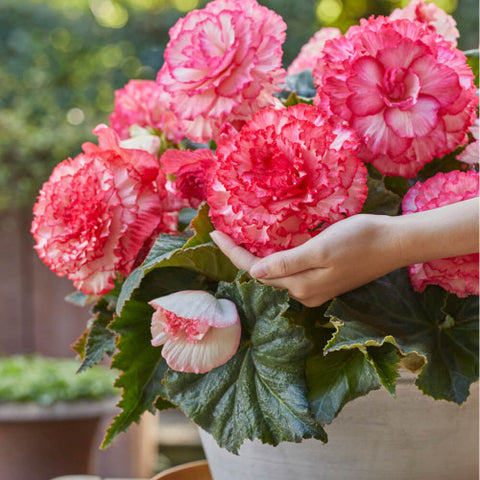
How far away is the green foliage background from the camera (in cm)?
296

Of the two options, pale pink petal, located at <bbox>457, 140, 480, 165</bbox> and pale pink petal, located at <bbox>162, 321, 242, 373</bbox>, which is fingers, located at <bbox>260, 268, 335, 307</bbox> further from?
pale pink petal, located at <bbox>457, 140, 480, 165</bbox>

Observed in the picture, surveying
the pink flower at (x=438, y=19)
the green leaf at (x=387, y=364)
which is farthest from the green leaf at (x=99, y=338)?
the pink flower at (x=438, y=19)

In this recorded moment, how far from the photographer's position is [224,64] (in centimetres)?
45

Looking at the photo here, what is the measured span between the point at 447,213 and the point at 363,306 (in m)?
0.09

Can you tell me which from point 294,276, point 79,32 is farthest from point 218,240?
point 79,32

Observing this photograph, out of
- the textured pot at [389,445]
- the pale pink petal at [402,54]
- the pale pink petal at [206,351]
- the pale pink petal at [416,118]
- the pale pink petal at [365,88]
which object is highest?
the pale pink petal at [402,54]

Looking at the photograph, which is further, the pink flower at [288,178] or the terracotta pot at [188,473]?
the terracotta pot at [188,473]

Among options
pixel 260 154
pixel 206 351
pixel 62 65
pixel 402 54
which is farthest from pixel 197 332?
pixel 62 65

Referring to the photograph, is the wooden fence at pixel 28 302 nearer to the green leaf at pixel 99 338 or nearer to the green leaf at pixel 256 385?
the green leaf at pixel 99 338

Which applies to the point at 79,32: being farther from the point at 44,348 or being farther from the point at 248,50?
the point at 248,50

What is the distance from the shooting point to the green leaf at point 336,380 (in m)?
0.42

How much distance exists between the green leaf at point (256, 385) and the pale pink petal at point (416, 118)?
14cm

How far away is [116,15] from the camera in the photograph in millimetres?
3096

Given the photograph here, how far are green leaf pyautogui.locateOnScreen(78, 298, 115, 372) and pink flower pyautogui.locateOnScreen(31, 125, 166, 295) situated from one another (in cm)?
5
